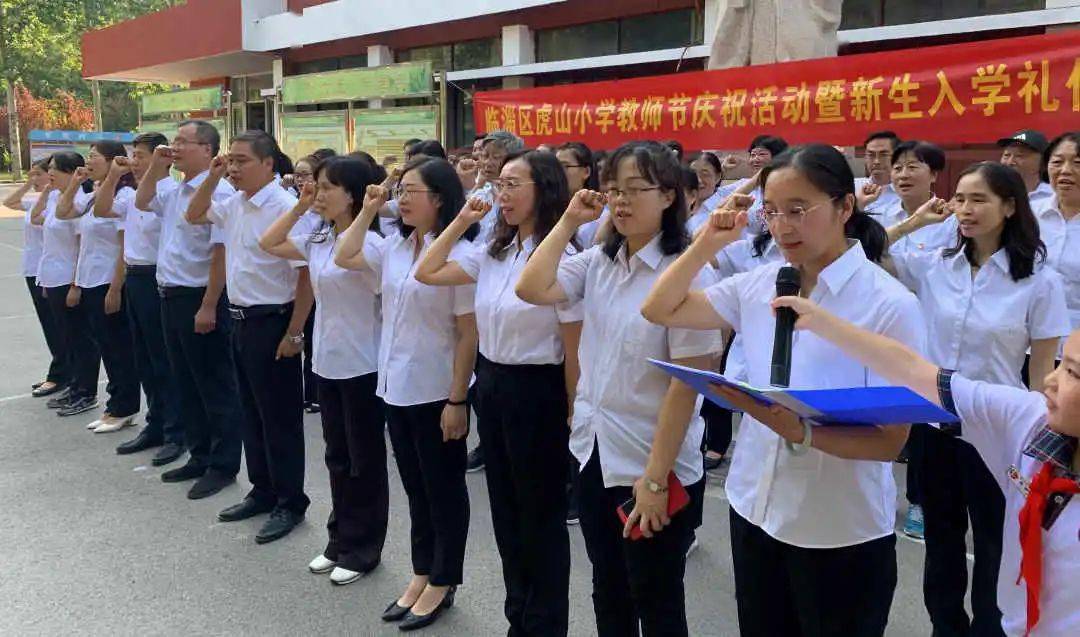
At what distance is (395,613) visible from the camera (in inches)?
121

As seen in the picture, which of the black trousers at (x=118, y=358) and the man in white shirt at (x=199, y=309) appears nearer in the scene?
the man in white shirt at (x=199, y=309)

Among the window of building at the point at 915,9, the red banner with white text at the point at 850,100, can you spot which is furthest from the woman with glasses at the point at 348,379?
the window of building at the point at 915,9

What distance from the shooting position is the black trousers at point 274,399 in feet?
12.3

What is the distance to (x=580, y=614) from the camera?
10.2ft

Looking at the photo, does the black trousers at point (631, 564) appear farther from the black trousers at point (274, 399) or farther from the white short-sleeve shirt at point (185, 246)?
the white short-sleeve shirt at point (185, 246)

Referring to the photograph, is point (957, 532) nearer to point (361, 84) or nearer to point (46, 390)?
point (46, 390)

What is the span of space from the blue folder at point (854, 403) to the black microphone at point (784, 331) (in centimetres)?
6

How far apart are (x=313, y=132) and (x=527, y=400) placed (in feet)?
33.0

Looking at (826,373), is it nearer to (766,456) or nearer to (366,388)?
(766,456)

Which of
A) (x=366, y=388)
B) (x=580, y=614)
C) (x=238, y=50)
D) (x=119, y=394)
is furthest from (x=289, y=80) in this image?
(x=580, y=614)

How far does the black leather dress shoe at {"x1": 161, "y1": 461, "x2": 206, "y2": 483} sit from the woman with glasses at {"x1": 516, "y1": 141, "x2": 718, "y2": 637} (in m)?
2.92

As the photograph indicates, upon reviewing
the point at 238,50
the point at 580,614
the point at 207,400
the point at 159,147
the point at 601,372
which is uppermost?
the point at 238,50

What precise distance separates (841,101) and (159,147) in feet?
13.3

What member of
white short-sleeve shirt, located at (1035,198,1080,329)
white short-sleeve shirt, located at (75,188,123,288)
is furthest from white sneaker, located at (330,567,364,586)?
white short-sleeve shirt, located at (75,188,123,288)
